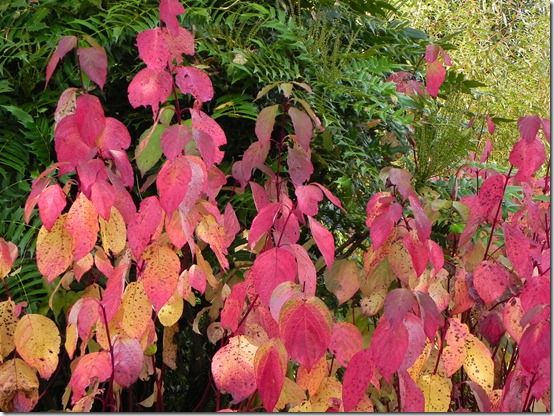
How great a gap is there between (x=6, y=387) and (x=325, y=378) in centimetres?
43

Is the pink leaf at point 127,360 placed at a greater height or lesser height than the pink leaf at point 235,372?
lesser

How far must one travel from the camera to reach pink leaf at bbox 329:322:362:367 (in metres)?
0.96

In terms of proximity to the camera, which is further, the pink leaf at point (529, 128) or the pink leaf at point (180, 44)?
the pink leaf at point (529, 128)

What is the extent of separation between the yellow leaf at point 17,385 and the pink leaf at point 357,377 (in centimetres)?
43

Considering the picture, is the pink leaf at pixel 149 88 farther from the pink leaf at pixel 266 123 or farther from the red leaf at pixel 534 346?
the red leaf at pixel 534 346

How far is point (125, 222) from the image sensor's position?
105 centimetres

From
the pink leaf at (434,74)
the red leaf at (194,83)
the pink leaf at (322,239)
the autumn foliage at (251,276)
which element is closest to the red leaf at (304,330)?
the autumn foliage at (251,276)

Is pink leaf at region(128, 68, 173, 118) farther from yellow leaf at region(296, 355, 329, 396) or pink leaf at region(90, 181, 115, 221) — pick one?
yellow leaf at region(296, 355, 329, 396)

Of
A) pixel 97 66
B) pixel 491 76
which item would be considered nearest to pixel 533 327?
pixel 97 66

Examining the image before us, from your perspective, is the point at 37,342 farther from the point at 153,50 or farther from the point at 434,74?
the point at 434,74

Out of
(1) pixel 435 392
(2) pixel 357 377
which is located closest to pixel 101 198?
(2) pixel 357 377

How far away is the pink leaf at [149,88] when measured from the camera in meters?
0.97

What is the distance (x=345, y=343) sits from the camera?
96 centimetres

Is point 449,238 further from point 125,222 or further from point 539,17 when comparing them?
point 539,17
